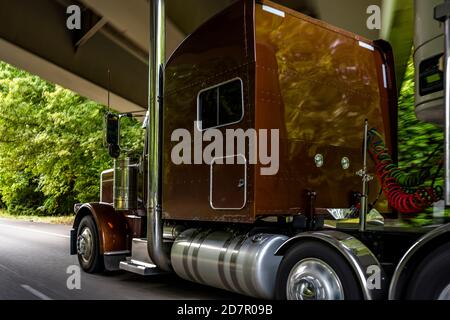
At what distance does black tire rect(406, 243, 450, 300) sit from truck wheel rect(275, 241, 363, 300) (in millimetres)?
511

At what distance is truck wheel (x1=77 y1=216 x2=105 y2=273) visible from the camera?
7.64 meters

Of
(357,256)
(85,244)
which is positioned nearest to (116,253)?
(85,244)

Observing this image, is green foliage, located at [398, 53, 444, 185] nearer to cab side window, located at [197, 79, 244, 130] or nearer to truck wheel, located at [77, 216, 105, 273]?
cab side window, located at [197, 79, 244, 130]

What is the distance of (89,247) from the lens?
25.7 feet

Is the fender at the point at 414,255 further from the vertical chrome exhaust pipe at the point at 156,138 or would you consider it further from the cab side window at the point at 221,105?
the vertical chrome exhaust pipe at the point at 156,138

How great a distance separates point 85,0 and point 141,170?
6195mm

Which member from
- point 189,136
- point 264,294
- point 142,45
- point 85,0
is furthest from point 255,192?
point 142,45

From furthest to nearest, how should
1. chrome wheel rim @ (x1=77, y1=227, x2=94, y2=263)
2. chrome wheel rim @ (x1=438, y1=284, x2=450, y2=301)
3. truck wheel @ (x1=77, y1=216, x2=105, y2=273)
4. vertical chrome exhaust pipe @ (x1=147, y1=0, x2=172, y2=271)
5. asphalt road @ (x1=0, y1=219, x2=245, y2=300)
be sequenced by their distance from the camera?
chrome wheel rim @ (x1=77, y1=227, x2=94, y2=263) < truck wheel @ (x1=77, y1=216, x2=105, y2=273) < asphalt road @ (x1=0, y1=219, x2=245, y2=300) < vertical chrome exhaust pipe @ (x1=147, y1=0, x2=172, y2=271) < chrome wheel rim @ (x1=438, y1=284, x2=450, y2=301)

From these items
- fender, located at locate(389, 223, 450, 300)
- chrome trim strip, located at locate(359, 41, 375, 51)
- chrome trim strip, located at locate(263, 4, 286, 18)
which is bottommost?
fender, located at locate(389, 223, 450, 300)

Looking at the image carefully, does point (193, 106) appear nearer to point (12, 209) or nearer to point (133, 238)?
point (133, 238)

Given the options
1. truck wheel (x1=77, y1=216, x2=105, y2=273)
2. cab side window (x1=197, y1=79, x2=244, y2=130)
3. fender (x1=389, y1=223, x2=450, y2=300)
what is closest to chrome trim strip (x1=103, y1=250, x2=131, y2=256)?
truck wheel (x1=77, y1=216, x2=105, y2=273)

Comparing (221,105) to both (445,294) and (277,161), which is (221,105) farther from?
(445,294)

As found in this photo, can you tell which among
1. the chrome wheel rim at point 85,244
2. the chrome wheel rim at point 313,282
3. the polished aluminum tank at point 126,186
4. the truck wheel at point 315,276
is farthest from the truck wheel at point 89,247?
the chrome wheel rim at point 313,282

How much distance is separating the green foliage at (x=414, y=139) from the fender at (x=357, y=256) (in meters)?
0.91
